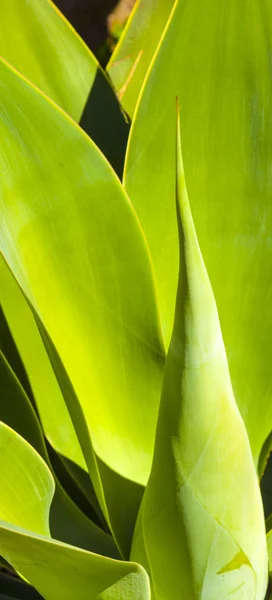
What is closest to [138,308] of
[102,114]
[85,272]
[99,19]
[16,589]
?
[85,272]

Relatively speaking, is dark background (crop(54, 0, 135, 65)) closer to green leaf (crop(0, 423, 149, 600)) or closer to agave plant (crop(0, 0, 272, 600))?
agave plant (crop(0, 0, 272, 600))

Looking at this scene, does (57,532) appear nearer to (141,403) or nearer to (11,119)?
(141,403)

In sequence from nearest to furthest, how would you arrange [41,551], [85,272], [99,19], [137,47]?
[41,551] < [85,272] < [137,47] < [99,19]

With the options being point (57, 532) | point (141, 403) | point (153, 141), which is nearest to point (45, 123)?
point (153, 141)

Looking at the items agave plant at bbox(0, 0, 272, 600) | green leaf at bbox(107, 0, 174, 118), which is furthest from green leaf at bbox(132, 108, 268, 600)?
green leaf at bbox(107, 0, 174, 118)

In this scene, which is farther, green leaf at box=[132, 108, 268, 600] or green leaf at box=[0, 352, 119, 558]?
green leaf at box=[0, 352, 119, 558]

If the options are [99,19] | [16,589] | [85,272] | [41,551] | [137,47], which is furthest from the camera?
[99,19]

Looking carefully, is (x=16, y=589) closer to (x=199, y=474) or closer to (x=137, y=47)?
(x=199, y=474)
